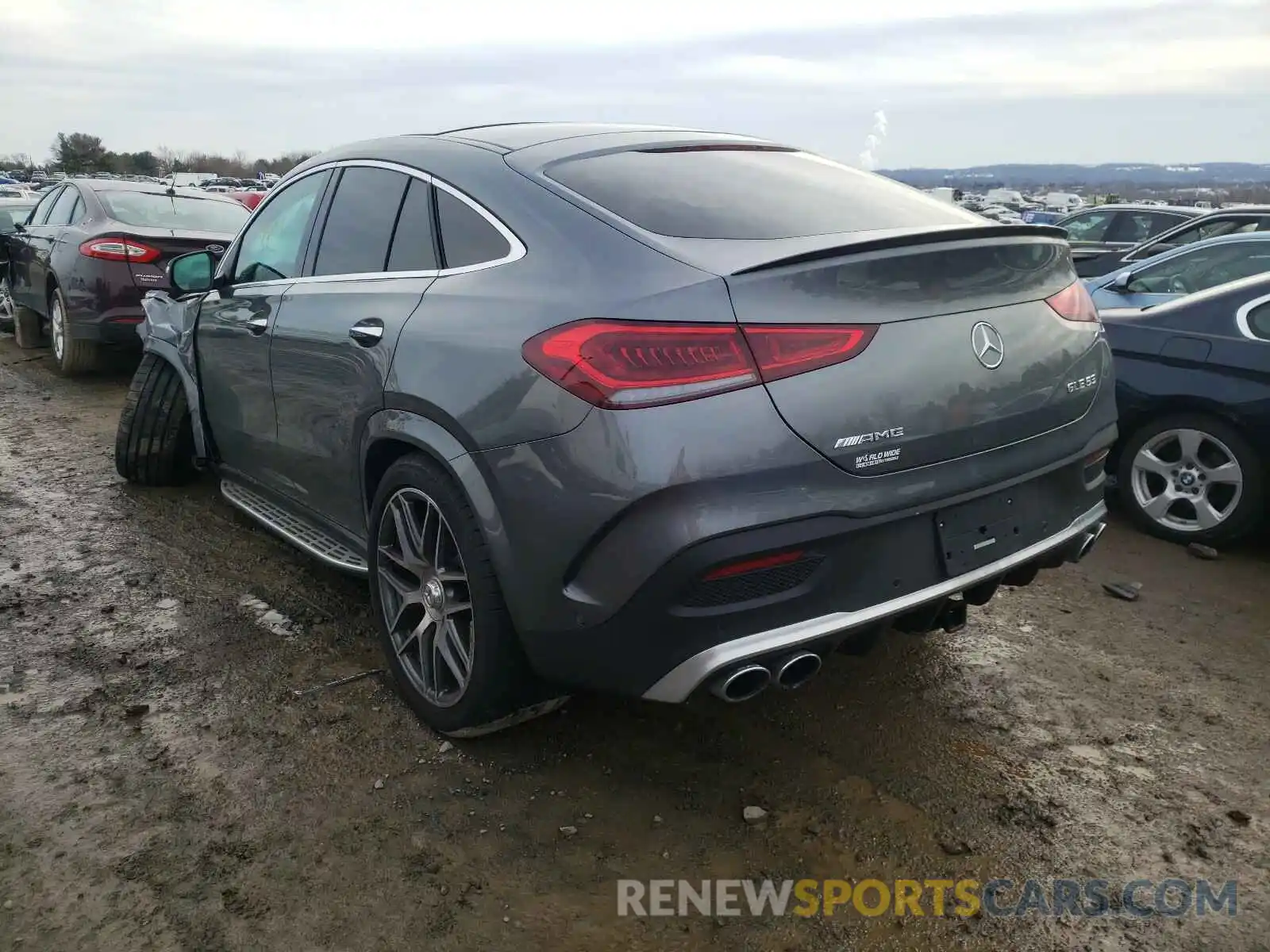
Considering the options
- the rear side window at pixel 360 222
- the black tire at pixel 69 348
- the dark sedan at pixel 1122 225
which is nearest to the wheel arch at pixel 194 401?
the rear side window at pixel 360 222

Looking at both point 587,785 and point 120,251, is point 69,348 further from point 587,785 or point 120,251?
point 587,785

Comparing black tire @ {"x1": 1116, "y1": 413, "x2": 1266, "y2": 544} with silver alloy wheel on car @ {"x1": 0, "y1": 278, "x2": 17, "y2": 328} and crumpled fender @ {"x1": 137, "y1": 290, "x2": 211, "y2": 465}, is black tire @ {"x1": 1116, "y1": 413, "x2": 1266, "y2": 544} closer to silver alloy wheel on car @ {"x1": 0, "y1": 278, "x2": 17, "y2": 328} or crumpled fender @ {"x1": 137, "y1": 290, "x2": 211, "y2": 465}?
crumpled fender @ {"x1": 137, "y1": 290, "x2": 211, "y2": 465}

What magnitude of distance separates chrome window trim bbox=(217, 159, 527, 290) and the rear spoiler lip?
706 mm

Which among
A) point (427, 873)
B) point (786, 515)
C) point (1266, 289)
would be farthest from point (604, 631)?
point (1266, 289)

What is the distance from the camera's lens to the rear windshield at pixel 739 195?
265 cm

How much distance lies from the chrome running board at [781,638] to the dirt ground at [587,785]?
51 centimetres

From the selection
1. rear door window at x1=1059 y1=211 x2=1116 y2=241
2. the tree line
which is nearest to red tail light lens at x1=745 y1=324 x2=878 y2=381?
rear door window at x1=1059 y1=211 x2=1116 y2=241

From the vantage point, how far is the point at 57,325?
8758mm

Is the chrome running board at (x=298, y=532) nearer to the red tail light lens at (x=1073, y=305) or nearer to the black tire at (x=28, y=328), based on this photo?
the red tail light lens at (x=1073, y=305)

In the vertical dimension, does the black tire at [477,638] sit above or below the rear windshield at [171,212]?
below

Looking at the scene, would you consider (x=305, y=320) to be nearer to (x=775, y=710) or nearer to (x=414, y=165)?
(x=414, y=165)

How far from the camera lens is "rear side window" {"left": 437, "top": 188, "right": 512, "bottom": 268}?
282cm

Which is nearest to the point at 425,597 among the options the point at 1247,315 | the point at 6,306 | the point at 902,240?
the point at 902,240

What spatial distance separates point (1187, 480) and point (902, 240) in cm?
315
